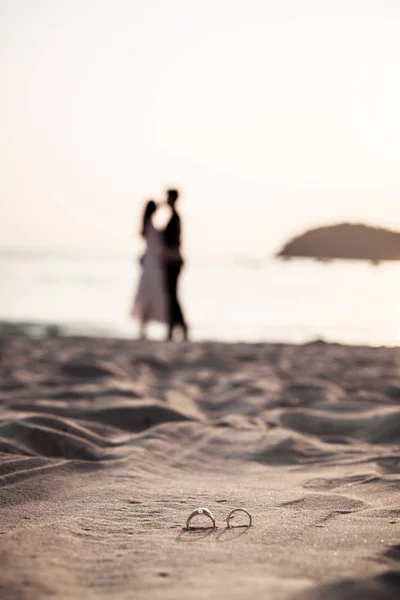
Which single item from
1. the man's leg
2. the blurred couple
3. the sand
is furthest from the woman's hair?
the sand

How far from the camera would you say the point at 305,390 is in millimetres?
4430

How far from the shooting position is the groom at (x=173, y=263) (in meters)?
9.18

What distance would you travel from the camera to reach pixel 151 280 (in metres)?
9.86

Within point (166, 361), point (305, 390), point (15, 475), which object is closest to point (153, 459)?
point (15, 475)

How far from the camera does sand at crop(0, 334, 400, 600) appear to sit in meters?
1.24

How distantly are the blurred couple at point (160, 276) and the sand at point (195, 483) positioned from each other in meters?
4.25

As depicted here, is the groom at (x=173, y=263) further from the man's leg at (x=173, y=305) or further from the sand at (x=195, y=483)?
the sand at (x=195, y=483)

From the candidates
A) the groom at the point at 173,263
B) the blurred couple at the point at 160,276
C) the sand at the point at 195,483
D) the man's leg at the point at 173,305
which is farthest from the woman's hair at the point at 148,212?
the sand at the point at 195,483

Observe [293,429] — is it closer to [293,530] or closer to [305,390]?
[305,390]

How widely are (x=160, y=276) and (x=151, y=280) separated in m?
0.16

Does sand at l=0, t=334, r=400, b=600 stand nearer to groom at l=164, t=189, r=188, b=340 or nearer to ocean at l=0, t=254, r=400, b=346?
groom at l=164, t=189, r=188, b=340

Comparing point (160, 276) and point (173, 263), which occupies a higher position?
point (173, 263)

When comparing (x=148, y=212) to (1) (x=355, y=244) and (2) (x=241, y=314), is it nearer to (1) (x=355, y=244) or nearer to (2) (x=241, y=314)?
(2) (x=241, y=314)

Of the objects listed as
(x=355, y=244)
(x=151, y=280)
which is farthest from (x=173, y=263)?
(x=355, y=244)
